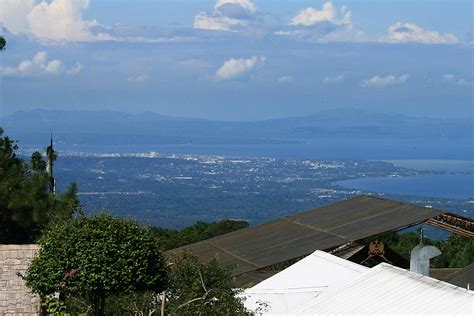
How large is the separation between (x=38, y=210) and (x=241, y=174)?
115764mm

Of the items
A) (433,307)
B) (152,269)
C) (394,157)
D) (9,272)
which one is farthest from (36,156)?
(394,157)

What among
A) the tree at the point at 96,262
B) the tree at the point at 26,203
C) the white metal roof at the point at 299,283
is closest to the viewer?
the tree at the point at 96,262

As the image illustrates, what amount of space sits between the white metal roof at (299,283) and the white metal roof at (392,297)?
567mm

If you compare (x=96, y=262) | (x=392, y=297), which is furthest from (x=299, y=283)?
(x=96, y=262)

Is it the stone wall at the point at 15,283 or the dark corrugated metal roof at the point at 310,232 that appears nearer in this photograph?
the stone wall at the point at 15,283

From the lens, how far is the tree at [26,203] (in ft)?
52.8

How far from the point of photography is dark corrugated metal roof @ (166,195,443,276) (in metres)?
17.6

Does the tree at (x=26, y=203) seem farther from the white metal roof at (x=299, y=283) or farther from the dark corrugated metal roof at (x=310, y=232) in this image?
the white metal roof at (x=299, y=283)

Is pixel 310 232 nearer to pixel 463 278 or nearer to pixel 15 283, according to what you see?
pixel 463 278

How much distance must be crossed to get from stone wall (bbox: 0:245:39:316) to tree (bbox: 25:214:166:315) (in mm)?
971

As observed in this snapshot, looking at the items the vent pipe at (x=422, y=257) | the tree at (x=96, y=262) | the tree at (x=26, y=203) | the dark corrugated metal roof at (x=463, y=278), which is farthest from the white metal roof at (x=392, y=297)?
the tree at (x=26, y=203)

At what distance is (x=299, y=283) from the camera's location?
44.4 ft

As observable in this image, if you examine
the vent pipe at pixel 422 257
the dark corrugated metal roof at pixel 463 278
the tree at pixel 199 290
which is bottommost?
the dark corrugated metal roof at pixel 463 278

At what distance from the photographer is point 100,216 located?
11.3m
